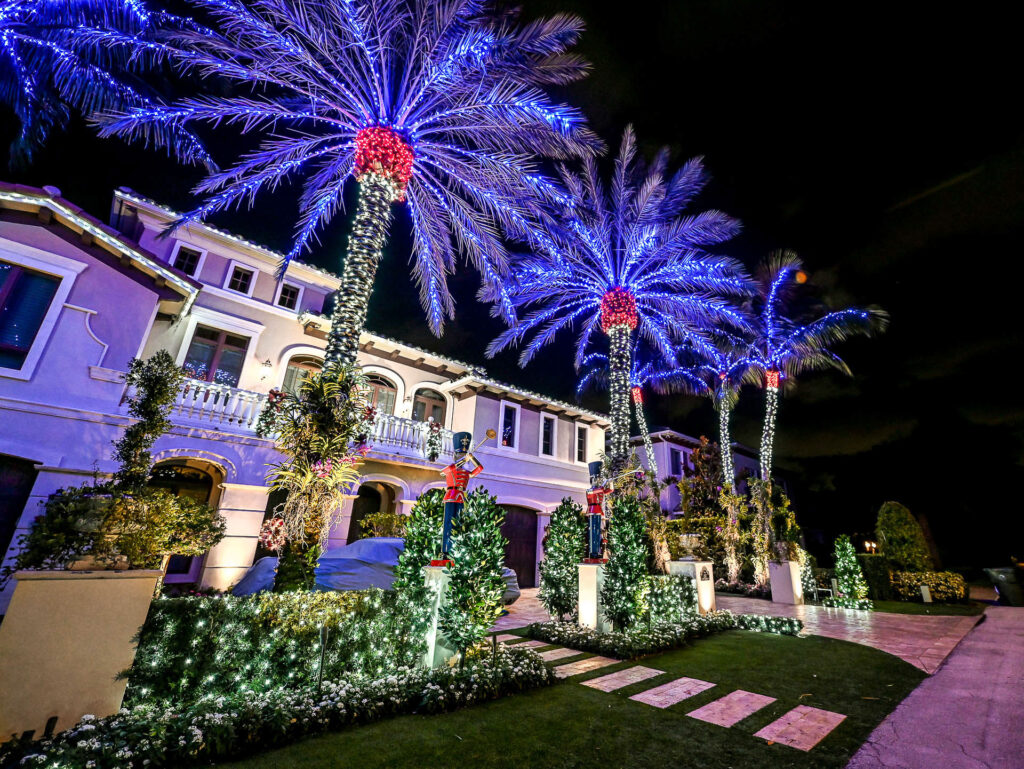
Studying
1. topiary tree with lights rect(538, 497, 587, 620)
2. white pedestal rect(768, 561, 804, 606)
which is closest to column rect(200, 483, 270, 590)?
topiary tree with lights rect(538, 497, 587, 620)

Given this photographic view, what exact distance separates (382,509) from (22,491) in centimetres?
923

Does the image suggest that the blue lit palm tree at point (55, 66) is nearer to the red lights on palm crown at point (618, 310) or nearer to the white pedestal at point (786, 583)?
the red lights on palm crown at point (618, 310)

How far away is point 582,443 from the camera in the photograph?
2184cm

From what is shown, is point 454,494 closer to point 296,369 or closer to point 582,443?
point 296,369

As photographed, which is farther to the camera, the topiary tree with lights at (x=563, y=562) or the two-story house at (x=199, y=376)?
the topiary tree with lights at (x=563, y=562)

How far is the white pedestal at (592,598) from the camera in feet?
30.2

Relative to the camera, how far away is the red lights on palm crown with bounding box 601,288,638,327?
13.7 metres

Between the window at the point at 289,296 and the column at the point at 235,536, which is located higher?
the window at the point at 289,296

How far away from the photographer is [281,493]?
43.6 ft

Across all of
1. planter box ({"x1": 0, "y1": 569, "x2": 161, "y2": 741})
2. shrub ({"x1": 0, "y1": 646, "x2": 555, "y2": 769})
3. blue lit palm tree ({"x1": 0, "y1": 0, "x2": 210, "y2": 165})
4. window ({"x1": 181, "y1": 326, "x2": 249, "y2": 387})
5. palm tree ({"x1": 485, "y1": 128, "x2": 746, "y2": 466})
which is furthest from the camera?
palm tree ({"x1": 485, "y1": 128, "x2": 746, "y2": 466})

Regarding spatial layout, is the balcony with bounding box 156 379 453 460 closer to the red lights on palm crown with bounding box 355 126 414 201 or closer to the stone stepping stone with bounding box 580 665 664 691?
the red lights on palm crown with bounding box 355 126 414 201

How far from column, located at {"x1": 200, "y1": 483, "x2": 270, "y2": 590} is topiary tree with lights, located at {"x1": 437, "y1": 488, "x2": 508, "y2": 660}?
7.27m

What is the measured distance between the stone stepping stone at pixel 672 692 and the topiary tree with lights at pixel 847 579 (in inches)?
462

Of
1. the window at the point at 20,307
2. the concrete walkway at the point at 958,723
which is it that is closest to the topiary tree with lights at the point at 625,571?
the concrete walkway at the point at 958,723
